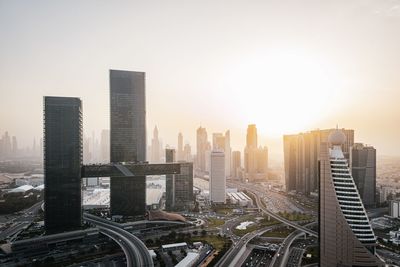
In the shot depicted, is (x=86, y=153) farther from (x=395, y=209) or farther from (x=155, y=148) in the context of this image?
(x=395, y=209)

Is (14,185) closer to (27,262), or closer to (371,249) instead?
(27,262)

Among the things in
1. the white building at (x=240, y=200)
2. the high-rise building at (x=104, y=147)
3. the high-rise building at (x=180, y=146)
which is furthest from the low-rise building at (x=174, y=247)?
the high-rise building at (x=180, y=146)

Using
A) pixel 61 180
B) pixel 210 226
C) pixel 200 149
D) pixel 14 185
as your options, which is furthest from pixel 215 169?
pixel 200 149

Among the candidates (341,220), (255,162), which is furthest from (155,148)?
(341,220)

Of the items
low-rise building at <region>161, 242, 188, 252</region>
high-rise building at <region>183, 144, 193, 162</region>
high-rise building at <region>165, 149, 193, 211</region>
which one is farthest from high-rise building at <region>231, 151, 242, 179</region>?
low-rise building at <region>161, 242, 188, 252</region>

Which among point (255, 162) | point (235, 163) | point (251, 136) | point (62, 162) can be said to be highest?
point (251, 136)

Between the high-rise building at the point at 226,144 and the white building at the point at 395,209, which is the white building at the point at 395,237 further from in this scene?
the high-rise building at the point at 226,144

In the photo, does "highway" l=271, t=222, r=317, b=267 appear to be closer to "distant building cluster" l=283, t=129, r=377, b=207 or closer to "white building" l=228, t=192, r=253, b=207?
"distant building cluster" l=283, t=129, r=377, b=207
